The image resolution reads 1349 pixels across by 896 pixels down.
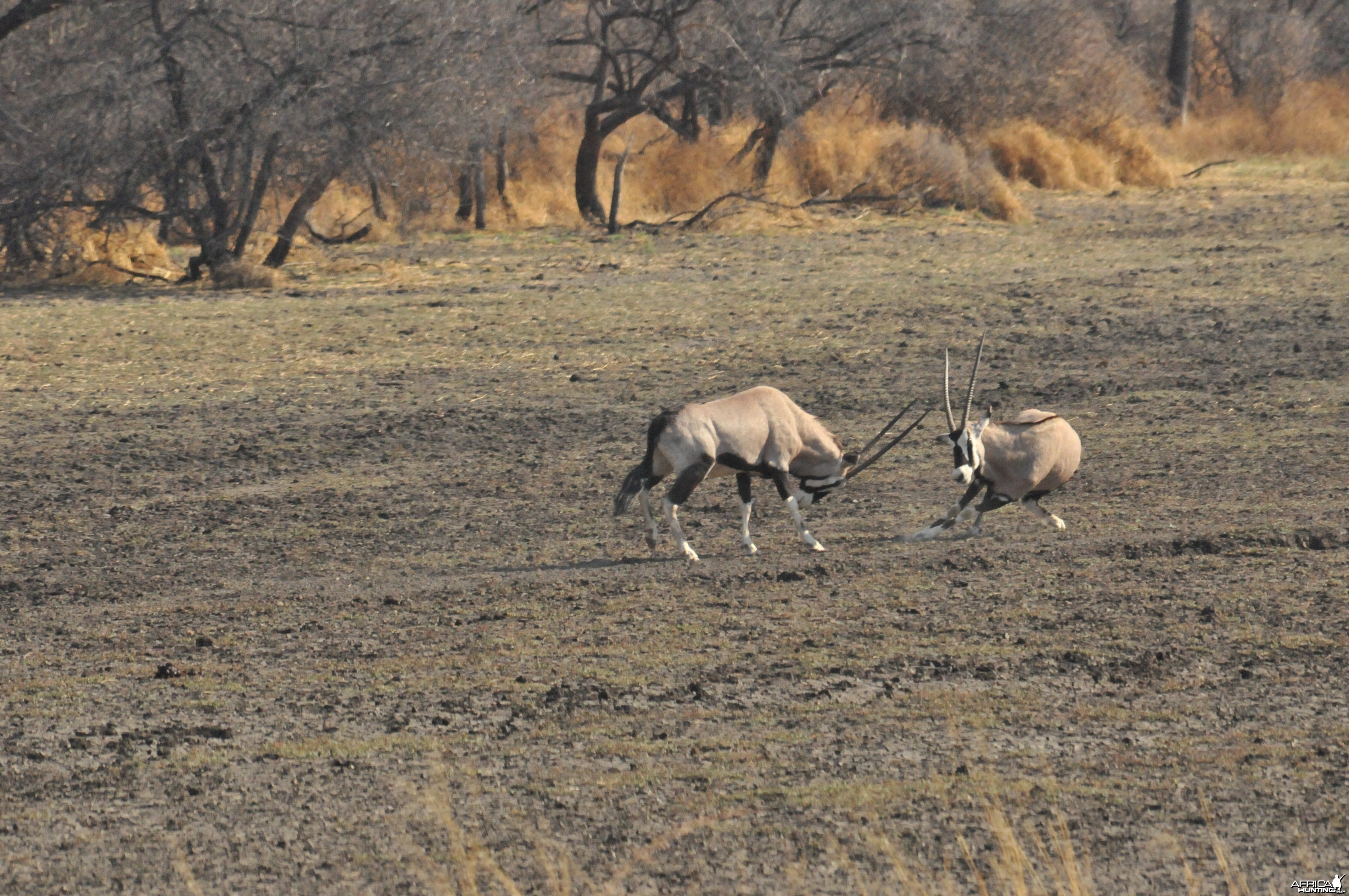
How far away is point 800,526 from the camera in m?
Answer: 8.45

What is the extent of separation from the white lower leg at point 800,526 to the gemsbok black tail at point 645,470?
0.77 meters

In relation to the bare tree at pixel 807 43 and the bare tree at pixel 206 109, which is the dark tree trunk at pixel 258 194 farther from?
the bare tree at pixel 807 43

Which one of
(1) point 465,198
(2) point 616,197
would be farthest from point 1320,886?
(1) point 465,198

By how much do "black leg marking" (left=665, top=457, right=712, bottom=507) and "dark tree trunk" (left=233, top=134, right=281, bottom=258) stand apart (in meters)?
11.1

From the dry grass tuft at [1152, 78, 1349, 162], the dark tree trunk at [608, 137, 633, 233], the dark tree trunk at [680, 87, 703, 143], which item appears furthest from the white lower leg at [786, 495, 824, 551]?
the dry grass tuft at [1152, 78, 1349, 162]

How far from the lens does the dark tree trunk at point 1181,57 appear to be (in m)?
35.8

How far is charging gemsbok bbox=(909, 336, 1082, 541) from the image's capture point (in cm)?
816

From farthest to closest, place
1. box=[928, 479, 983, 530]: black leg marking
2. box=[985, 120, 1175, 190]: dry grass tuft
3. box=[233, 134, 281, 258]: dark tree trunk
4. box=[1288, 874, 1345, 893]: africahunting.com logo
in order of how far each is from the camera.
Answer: box=[985, 120, 1175, 190]: dry grass tuft < box=[233, 134, 281, 258]: dark tree trunk < box=[928, 479, 983, 530]: black leg marking < box=[1288, 874, 1345, 893]: africahunting.com logo

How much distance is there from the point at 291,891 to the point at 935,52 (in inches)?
916

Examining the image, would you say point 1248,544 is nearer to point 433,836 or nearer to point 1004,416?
point 1004,416

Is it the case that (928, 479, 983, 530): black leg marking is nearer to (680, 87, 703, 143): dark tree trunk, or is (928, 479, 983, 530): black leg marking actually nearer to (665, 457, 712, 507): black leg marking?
(665, 457, 712, 507): black leg marking

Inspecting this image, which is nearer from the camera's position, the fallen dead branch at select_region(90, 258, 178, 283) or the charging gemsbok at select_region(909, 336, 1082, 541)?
the charging gemsbok at select_region(909, 336, 1082, 541)

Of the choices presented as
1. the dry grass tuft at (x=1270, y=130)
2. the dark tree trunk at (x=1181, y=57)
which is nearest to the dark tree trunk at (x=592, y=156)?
the dry grass tuft at (x=1270, y=130)

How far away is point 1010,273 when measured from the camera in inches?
700
